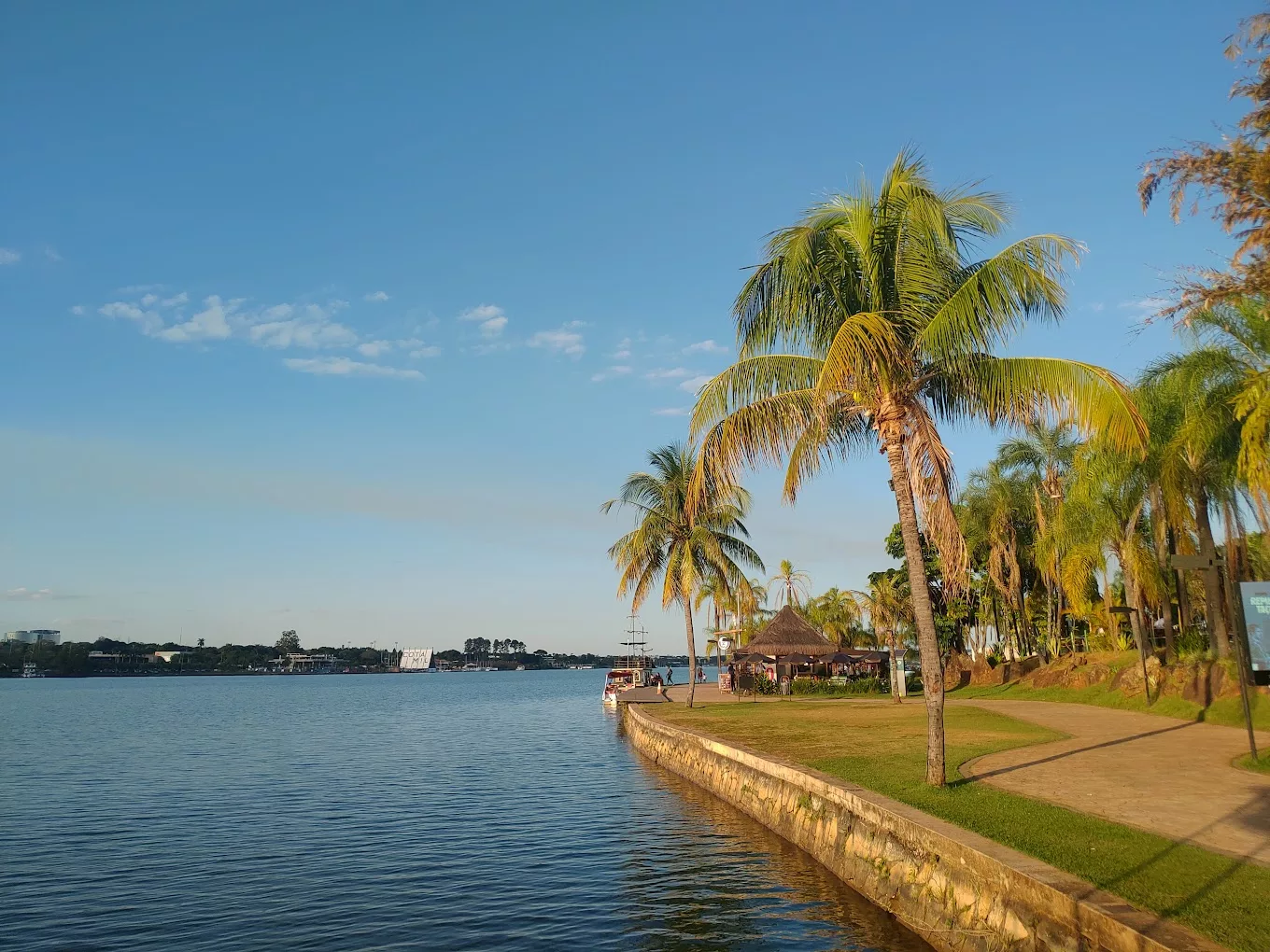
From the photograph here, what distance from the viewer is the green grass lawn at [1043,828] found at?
23.2 feet

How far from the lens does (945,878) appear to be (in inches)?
371

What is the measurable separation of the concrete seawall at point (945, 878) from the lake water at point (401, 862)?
0.44 m

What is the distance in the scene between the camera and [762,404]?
15.2m

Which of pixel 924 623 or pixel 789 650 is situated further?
pixel 789 650

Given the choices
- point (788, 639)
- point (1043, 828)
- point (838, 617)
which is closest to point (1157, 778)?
point (1043, 828)

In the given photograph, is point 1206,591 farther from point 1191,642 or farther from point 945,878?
point 945,878

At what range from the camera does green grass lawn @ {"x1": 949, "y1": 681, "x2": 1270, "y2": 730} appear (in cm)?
2002

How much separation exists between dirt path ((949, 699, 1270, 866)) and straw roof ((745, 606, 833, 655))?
23266 mm

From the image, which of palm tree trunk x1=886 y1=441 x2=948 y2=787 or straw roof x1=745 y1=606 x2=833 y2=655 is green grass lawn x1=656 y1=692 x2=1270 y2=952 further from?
straw roof x1=745 y1=606 x2=833 y2=655

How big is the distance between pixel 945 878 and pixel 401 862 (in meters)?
9.89

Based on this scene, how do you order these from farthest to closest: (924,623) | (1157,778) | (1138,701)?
1. (1138,701)
2. (924,623)
3. (1157,778)

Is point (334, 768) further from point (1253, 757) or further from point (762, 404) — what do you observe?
point (1253, 757)

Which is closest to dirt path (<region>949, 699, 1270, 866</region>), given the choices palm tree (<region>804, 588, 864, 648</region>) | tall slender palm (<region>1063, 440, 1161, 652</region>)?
tall slender palm (<region>1063, 440, 1161, 652</region>)

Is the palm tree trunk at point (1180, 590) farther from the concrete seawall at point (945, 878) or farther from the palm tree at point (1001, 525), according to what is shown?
the concrete seawall at point (945, 878)
